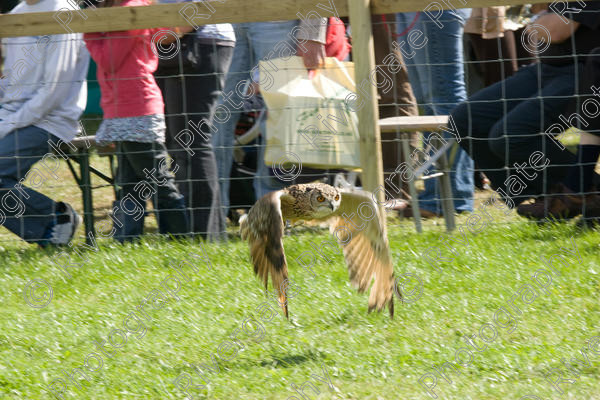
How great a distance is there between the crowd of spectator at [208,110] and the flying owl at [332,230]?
182cm

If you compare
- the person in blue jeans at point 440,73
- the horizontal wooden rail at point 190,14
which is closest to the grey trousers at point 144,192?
the horizontal wooden rail at point 190,14

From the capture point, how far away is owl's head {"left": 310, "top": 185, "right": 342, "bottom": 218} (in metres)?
3.46

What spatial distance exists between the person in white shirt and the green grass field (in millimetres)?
320

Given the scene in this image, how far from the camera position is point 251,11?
4926 mm

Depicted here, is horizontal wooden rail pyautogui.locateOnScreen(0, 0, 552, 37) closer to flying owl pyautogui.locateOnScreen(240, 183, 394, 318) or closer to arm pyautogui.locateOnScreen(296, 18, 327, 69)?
arm pyautogui.locateOnScreen(296, 18, 327, 69)

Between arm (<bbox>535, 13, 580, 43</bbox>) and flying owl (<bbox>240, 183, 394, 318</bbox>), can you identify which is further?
arm (<bbox>535, 13, 580, 43</bbox>)

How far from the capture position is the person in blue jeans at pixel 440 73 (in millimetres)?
5824

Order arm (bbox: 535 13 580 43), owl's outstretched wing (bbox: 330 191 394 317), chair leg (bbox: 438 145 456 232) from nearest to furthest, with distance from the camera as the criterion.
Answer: owl's outstretched wing (bbox: 330 191 394 317) < arm (bbox: 535 13 580 43) < chair leg (bbox: 438 145 456 232)

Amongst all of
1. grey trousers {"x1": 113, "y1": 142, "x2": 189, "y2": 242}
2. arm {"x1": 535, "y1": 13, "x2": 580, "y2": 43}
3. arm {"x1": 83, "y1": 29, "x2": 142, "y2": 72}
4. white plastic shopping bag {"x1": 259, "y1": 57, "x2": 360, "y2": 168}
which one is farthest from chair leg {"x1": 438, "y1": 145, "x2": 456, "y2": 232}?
arm {"x1": 83, "y1": 29, "x2": 142, "y2": 72}

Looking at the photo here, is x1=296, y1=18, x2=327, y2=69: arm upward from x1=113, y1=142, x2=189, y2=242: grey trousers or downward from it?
upward

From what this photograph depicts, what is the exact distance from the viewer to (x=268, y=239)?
3.37m

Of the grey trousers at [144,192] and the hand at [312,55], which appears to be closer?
the hand at [312,55]

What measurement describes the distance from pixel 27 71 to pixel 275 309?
8.09ft

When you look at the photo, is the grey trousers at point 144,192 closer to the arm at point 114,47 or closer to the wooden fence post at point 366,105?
the arm at point 114,47
